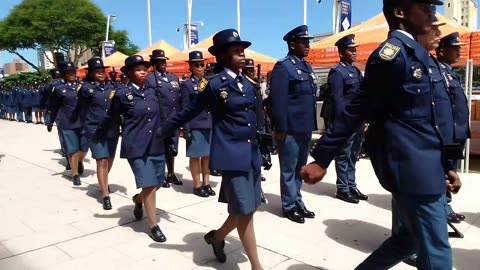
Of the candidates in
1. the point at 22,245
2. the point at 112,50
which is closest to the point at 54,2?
the point at 112,50

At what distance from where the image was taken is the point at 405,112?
2.16m

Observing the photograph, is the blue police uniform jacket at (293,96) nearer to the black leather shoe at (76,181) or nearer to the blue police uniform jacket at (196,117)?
the blue police uniform jacket at (196,117)

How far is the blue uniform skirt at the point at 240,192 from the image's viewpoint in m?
3.24

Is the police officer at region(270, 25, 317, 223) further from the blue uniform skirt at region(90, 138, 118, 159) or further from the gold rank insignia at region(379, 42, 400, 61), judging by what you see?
the gold rank insignia at region(379, 42, 400, 61)

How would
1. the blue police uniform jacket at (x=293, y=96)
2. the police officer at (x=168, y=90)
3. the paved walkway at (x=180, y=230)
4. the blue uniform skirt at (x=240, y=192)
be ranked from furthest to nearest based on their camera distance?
the police officer at (x=168, y=90) < the blue police uniform jacket at (x=293, y=96) < the paved walkway at (x=180, y=230) < the blue uniform skirt at (x=240, y=192)

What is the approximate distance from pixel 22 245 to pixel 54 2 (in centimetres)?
3976

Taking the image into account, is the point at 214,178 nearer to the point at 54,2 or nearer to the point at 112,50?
the point at 112,50

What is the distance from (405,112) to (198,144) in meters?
4.28

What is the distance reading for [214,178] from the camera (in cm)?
728

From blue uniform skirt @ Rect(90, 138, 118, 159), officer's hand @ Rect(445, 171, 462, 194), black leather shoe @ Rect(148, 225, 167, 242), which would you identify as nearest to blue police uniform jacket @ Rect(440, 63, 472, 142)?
officer's hand @ Rect(445, 171, 462, 194)

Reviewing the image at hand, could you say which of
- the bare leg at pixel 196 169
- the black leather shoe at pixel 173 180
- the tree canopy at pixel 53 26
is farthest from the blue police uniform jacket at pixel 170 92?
the tree canopy at pixel 53 26

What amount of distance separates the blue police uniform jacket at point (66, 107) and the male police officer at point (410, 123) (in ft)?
18.5

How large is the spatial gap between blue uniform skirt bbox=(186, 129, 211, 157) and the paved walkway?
0.62 meters

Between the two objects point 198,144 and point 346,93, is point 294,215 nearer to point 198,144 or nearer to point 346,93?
point 346,93
